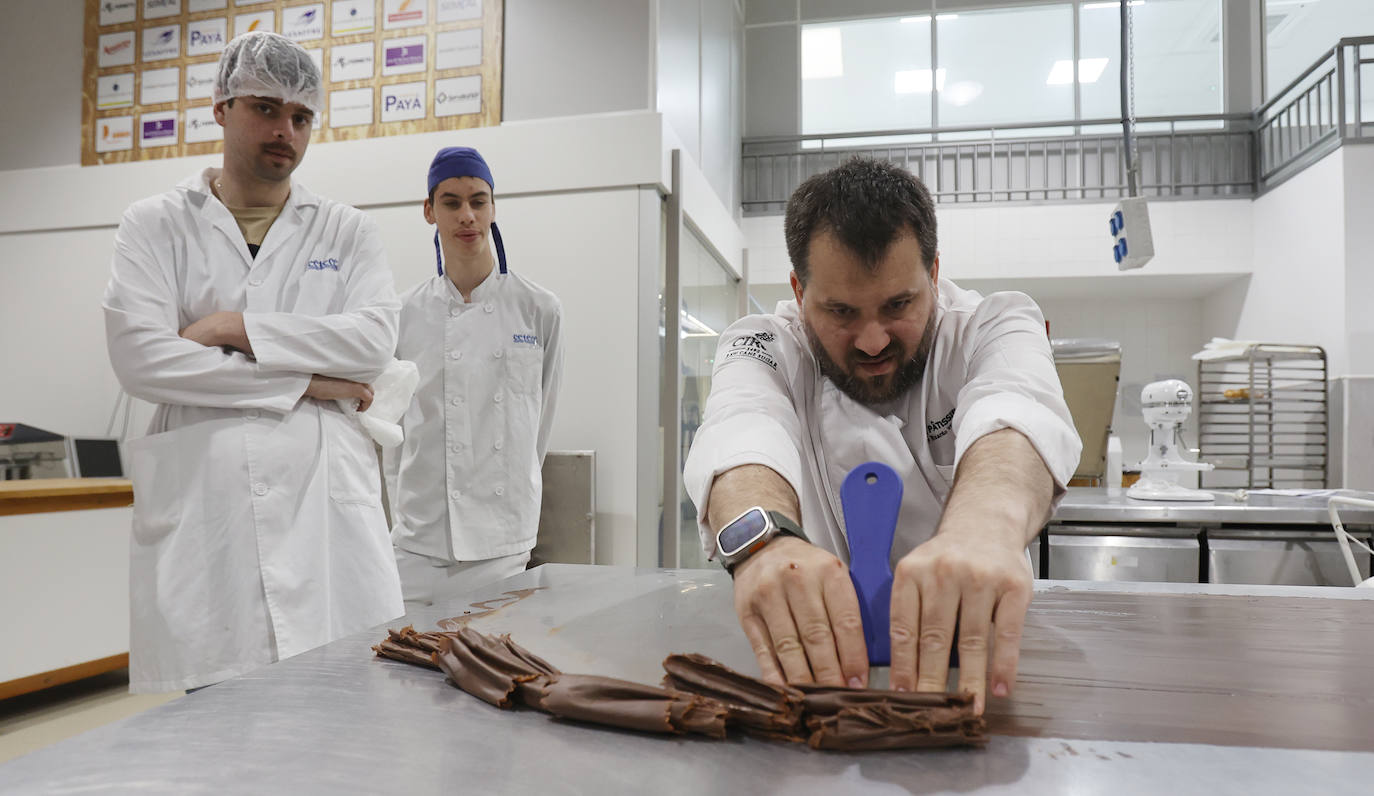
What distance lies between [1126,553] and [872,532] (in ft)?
7.75

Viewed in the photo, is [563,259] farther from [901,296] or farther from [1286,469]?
[1286,469]

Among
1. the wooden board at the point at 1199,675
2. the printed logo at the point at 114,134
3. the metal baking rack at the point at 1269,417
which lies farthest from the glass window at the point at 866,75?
the wooden board at the point at 1199,675

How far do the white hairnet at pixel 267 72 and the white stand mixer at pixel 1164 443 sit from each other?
2815 mm

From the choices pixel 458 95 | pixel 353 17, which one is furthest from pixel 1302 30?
pixel 353 17

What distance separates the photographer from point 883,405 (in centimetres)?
131

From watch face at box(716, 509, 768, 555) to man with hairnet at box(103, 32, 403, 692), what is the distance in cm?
98

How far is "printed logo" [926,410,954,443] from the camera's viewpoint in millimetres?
1292

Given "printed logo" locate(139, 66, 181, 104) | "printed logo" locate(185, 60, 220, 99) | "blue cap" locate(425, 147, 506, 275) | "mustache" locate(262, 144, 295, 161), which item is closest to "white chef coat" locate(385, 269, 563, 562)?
"blue cap" locate(425, 147, 506, 275)

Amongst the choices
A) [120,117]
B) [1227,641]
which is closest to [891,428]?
[1227,641]

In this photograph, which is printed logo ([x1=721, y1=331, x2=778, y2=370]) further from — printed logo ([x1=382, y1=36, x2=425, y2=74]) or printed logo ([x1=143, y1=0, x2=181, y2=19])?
printed logo ([x1=143, y1=0, x2=181, y2=19])

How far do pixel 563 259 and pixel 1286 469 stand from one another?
6.55 meters

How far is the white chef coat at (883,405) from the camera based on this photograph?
44.0 inches

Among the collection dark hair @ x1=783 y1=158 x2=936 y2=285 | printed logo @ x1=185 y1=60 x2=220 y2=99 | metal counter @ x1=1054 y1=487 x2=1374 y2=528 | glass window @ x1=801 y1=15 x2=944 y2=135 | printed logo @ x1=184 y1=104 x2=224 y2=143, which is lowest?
metal counter @ x1=1054 y1=487 x2=1374 y2=528

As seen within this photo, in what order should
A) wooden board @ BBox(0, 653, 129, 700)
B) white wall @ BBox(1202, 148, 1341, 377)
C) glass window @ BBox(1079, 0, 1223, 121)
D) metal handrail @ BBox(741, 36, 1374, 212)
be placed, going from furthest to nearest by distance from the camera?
glass window @ BBox(1079, 0, 1223, 121) → metal handrail @ BBox(741, 36, 1374, 212) → white wall @ BBox(1202, 148, 1341, 377) → wooden board @ BBox(0, 653, 129, 700)
